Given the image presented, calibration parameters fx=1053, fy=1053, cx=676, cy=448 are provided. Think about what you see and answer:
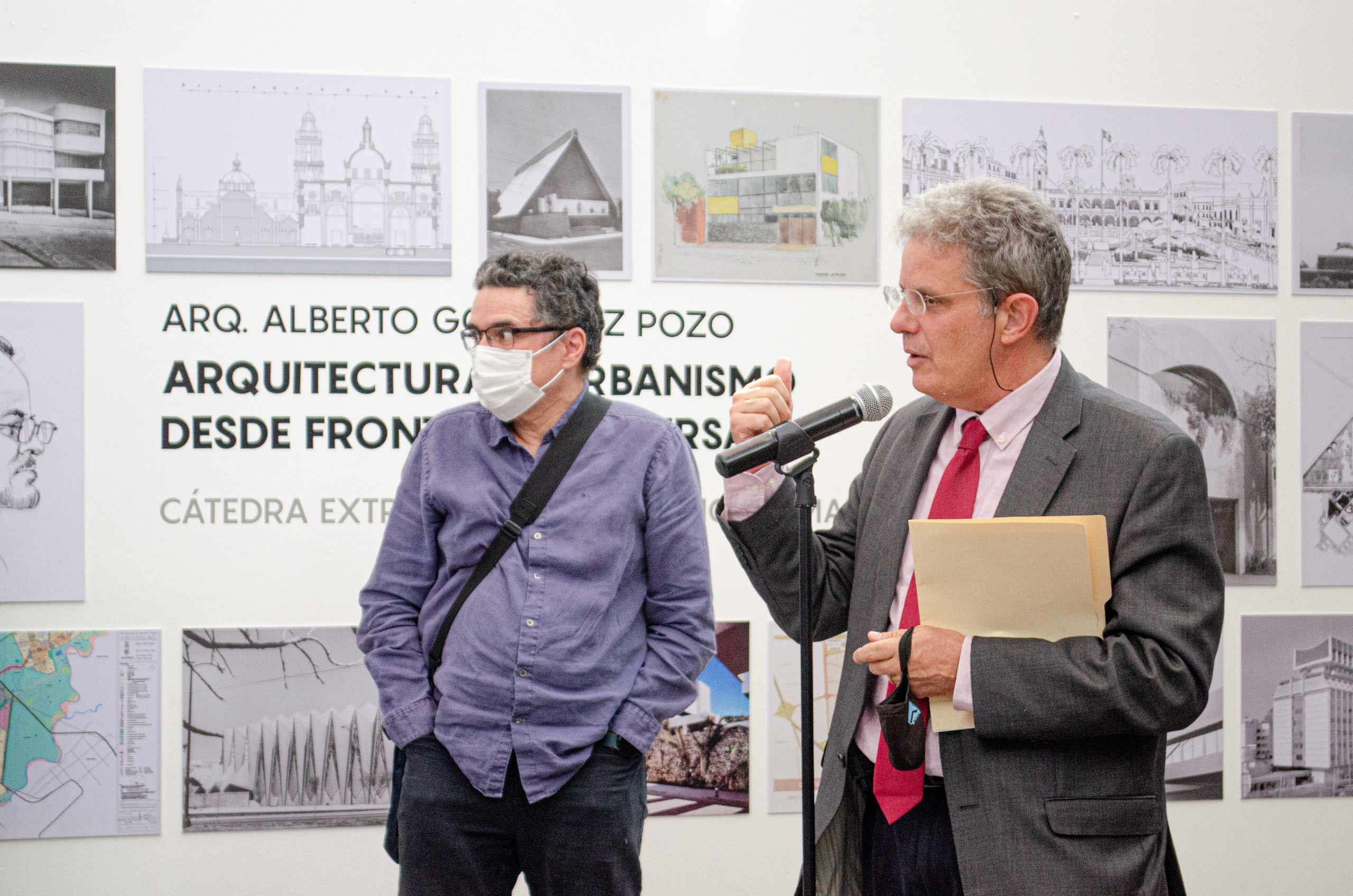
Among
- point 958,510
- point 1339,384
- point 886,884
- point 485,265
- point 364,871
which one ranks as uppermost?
point 485,265

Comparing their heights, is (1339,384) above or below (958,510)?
above

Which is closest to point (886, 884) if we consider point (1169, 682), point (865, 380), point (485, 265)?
point (1169, 682)

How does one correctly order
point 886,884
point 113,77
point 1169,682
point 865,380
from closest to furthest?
1. point 1169,682
2. point 886,884
3. point 113,77
4. point 865,380

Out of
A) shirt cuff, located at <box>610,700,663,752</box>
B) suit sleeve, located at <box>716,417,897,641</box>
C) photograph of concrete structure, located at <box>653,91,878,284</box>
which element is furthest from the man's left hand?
photograph of concrete structure, located at <box>653,91,878,284</box>

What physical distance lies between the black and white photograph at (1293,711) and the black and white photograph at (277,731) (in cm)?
261

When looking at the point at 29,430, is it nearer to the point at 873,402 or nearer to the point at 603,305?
the point at 603,305

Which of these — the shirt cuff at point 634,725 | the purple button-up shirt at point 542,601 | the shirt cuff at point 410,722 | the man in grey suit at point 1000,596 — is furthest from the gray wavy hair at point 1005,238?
the shirt cuff at point 410,722

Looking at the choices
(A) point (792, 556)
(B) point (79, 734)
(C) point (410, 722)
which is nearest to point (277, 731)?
(B) point (79, 734)

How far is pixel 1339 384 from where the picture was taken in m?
3.34

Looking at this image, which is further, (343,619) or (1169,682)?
(343,619)

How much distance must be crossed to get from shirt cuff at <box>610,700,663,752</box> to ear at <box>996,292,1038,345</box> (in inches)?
40.0

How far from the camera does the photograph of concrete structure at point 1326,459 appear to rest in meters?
3.31

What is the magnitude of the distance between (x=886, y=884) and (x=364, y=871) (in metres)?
1.93

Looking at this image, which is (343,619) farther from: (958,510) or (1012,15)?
(1012,15)
